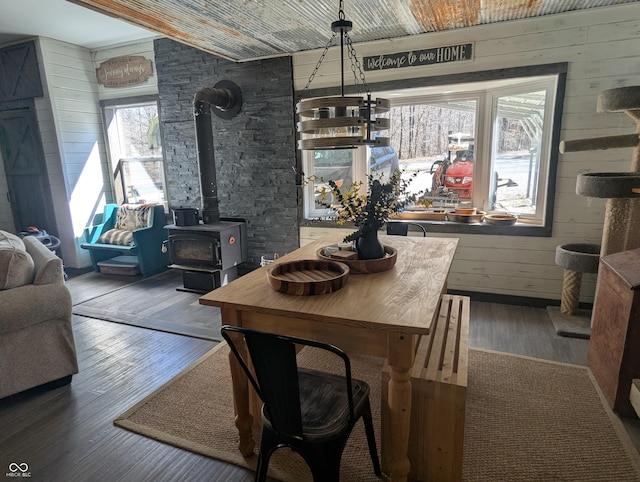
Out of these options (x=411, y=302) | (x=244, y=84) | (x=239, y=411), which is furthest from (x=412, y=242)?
(x=244, y=84)

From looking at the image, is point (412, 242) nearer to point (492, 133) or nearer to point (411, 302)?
point (411, 302)

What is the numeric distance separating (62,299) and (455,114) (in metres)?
3.68

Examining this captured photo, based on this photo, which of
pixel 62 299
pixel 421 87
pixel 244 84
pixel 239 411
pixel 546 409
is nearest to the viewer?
pixel 239 411

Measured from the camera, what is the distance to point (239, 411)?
71.0 inches

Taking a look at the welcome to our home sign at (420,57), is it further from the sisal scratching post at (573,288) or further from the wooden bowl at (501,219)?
the sisal scratching post at (573,288)

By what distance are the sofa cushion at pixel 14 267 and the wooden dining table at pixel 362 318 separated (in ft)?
4.62

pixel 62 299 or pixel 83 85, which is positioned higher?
pixel 83 85

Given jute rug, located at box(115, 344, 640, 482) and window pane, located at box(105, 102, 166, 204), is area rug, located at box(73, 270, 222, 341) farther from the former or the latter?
window pane, located at box(105, 102, 166, 204)

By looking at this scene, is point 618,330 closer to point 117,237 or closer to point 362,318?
point 362,318

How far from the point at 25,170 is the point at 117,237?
5.34 ft

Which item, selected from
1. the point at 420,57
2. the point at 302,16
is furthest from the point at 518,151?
the point at 302,16

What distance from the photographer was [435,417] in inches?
62.3

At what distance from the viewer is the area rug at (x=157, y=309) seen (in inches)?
129

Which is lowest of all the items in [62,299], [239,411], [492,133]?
[239,411]
